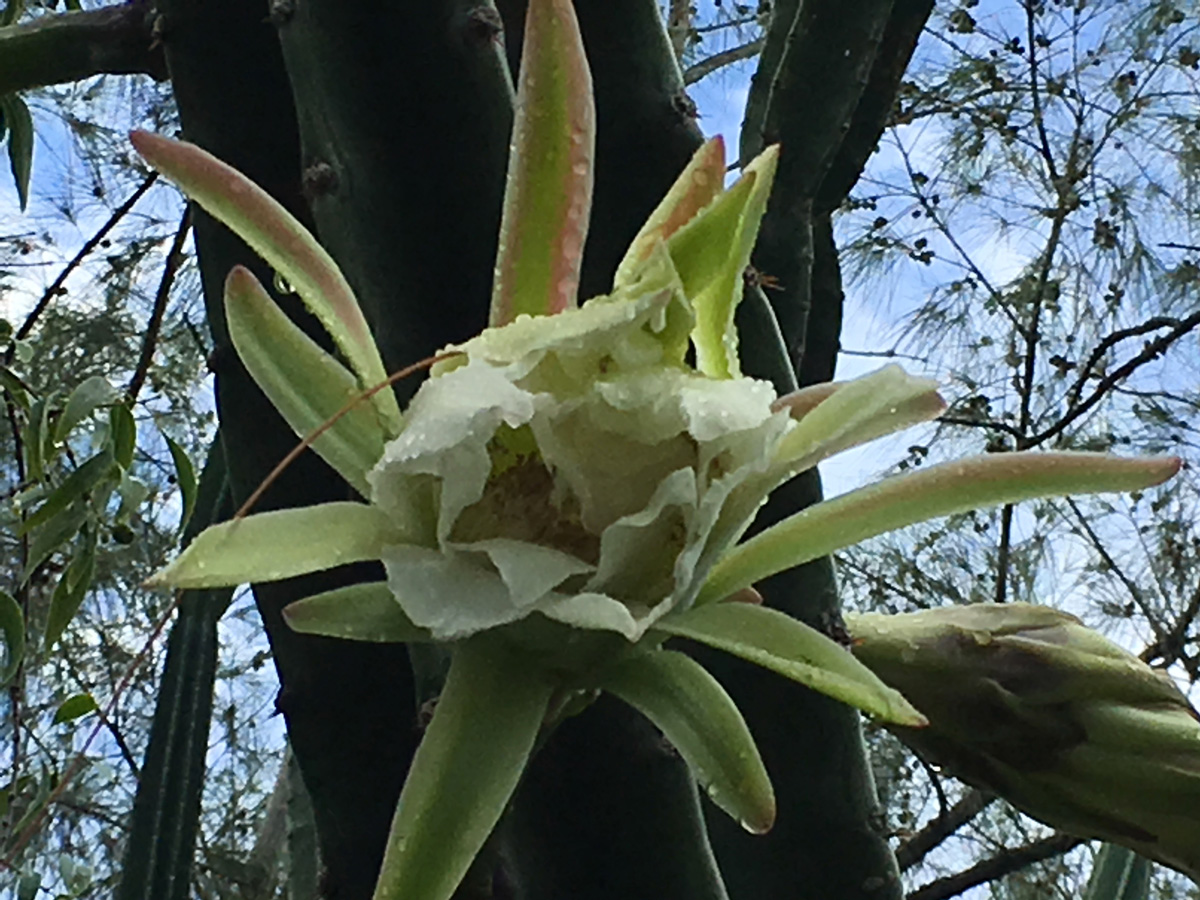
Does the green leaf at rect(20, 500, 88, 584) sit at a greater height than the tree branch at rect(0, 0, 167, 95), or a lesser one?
lesser

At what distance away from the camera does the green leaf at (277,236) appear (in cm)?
41

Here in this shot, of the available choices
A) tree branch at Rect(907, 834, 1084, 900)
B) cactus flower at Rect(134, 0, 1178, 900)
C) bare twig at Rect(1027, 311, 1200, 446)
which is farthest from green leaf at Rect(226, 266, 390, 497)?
bare twig at Rect(1027, 311, 1200, 446)

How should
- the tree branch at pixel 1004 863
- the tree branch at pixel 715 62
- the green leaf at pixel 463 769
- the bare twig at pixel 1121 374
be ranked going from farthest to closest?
the tree branch at pixel 715 62 → the bare twig at pixel 1121 374 → the tree branch at pixel 1004 863 → the green leaf at pixel 463 769

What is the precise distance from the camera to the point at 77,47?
0.73 m

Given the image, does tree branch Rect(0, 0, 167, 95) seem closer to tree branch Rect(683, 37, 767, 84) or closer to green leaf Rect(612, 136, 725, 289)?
green leaf Rect(612, 136, 725, 289)

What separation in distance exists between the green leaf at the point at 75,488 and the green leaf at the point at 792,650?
0.61 metres

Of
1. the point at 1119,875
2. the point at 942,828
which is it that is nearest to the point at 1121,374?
the point at 942,828

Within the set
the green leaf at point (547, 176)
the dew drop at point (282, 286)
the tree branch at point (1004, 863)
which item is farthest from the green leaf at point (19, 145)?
the tree branch at point (1004, 863)

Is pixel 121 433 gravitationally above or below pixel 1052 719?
above

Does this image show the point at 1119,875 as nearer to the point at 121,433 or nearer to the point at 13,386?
the point at 121,433

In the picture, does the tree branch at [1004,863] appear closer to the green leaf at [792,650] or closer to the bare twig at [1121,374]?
the bare twig at [1121,374]

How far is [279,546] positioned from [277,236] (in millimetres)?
103

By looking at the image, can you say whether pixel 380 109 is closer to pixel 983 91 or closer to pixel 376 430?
pixel 376 430

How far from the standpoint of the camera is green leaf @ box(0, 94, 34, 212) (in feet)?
3.67
